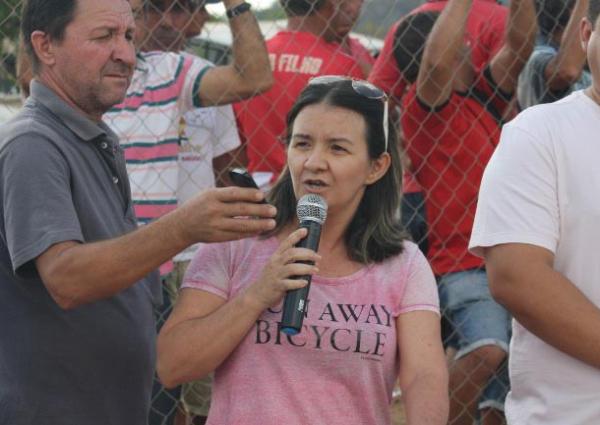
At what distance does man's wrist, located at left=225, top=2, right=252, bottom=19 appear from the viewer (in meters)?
3.96

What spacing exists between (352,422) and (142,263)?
65cm

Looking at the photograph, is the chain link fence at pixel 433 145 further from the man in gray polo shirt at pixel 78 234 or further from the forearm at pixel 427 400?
the forearm at pixel 427 400

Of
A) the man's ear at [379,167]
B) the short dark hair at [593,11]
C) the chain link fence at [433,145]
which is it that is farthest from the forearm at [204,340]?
the chain link fence at [433,145]

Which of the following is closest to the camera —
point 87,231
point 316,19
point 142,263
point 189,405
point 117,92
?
point 142,263

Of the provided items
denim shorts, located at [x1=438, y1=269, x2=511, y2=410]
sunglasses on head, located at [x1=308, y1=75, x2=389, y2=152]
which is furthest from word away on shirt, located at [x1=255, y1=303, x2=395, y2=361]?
denim shorts, located at [x1=438, y1=269, x2=511, y2=410]

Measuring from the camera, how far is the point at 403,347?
2.51 m

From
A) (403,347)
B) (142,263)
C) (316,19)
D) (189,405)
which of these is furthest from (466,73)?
(142,263)

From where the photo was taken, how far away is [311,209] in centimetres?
236

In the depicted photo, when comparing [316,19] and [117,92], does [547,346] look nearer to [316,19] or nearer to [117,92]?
[117,92]

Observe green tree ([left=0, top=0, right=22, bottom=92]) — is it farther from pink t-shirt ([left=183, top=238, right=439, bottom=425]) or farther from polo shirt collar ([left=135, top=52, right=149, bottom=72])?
pink t-shirt ([left=183, top=238, right=439, bottom=425])

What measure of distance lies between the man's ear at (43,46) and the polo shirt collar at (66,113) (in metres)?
0.07

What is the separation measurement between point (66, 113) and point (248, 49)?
1561 mm

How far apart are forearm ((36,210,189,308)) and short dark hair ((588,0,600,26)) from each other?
1.18 metres

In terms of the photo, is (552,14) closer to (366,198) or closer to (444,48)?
(444,48)
